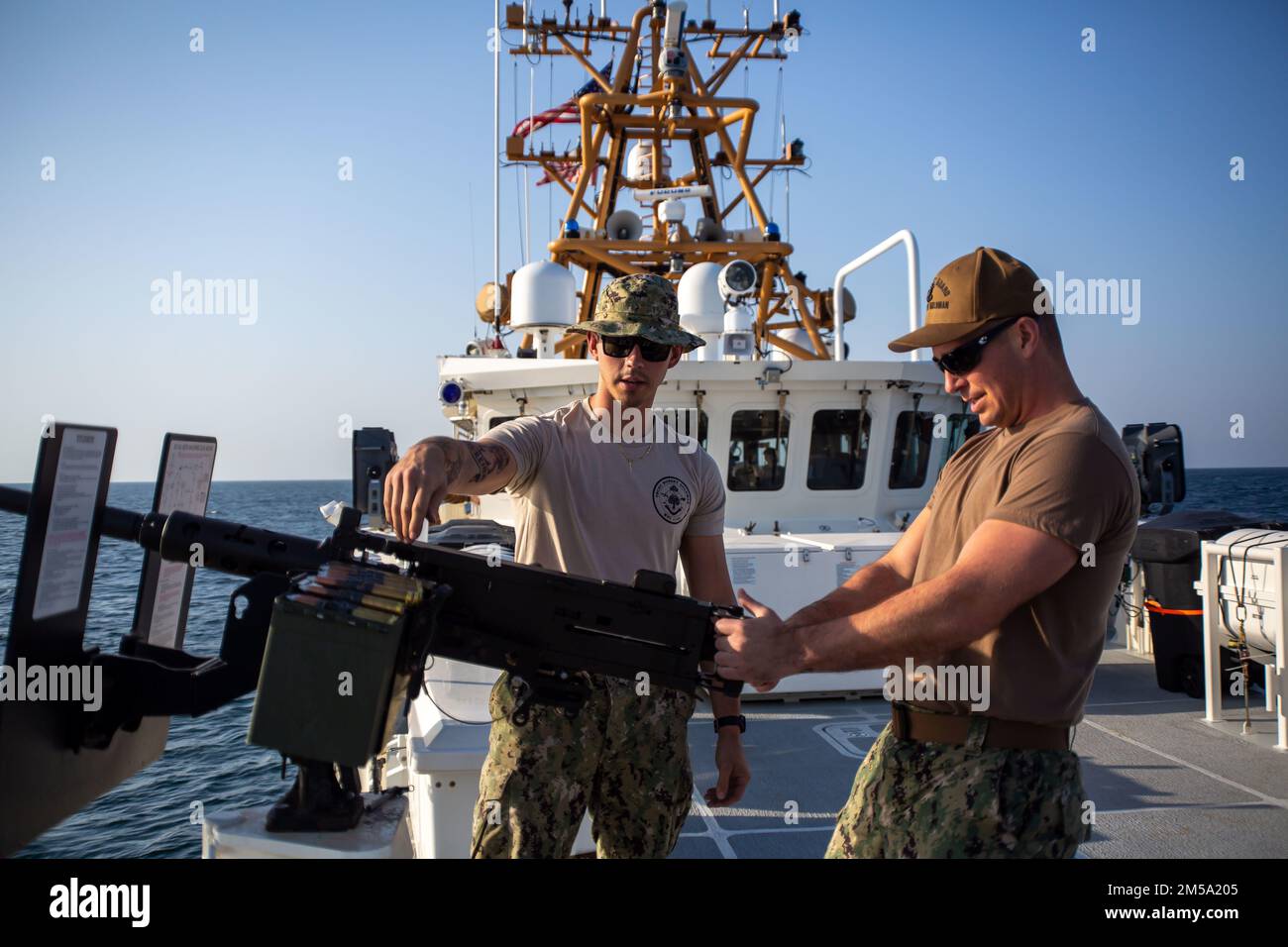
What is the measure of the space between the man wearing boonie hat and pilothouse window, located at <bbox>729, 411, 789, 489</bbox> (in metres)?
5.92

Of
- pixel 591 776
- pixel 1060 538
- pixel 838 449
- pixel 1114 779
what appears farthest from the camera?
pixel 838 449

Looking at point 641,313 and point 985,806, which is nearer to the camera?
point 985,806

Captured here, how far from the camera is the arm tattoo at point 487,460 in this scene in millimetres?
2260

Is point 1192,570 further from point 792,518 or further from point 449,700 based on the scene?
point 449,700

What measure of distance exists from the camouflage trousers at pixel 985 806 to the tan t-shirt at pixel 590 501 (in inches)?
37.0

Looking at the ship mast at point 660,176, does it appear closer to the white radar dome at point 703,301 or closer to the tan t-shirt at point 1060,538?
the white radar dome at point 703,301

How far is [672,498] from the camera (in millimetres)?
2625

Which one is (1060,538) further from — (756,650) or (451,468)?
(451,468)

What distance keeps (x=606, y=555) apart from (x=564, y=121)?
533 inches

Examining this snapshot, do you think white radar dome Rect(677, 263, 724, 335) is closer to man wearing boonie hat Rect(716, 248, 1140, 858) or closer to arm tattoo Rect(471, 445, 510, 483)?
arm tattoo Rect(471, 445, 510, 483)

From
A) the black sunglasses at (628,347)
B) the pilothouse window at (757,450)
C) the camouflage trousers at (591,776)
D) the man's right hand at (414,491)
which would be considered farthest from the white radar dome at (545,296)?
the man's right hand at (414,491)

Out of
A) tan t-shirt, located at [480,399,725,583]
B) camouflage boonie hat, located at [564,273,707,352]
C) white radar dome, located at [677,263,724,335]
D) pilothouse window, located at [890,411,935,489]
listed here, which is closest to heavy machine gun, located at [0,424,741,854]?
tan t-shirt, located at [480,399,725,583]

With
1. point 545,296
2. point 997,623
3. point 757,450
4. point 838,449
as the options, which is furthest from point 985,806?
point 545,296
